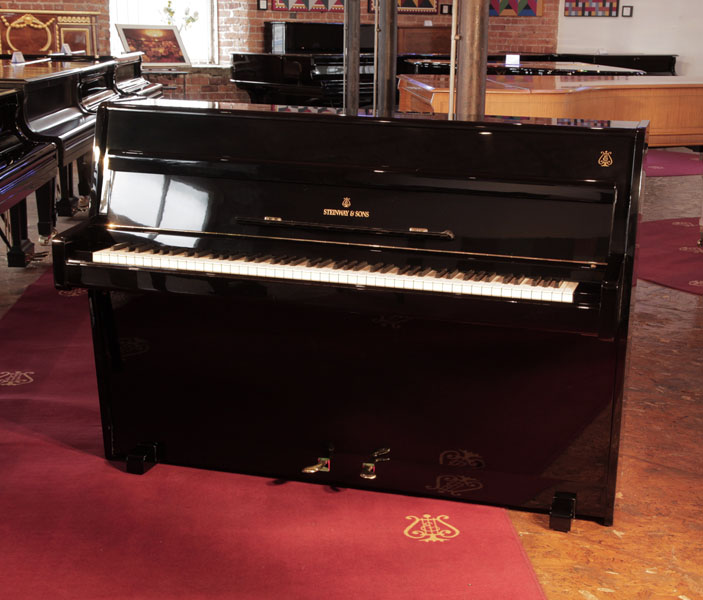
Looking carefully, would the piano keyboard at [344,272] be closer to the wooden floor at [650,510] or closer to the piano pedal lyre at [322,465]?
the piano pedal lyre at [322,465]

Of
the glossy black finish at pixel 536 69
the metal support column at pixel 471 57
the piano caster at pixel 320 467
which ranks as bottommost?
the piano caster at pixel 320 467

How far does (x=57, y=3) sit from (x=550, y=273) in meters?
8.98

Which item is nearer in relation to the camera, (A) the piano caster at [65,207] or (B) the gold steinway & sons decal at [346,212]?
(B) the gold steinway & sons decal at [346,212]

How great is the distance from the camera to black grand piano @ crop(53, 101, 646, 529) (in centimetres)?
215

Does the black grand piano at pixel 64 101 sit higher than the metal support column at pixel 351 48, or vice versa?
the metal support column at pixel 351 48

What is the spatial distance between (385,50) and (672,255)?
2.98m

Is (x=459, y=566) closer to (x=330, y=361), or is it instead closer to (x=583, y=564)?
(x=583, y=564)

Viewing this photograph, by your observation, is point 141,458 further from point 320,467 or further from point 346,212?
Answer: point 346,212

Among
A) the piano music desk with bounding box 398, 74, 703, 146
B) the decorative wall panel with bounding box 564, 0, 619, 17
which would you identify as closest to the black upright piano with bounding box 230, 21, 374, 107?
the piano music desk with bounding box 398, 74, 703, 146

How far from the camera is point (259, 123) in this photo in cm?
240

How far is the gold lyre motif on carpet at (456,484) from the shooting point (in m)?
2.46

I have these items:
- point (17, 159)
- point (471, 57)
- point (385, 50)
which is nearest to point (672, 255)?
point (385, 50)

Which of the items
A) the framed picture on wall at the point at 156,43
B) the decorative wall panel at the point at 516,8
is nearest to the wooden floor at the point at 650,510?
the framed picture on wall at the point at 156,43

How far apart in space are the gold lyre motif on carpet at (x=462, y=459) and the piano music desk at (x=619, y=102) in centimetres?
358
